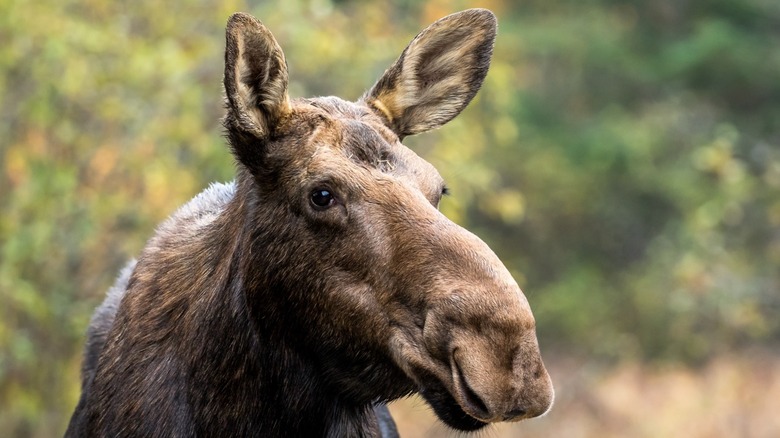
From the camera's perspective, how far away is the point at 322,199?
169 inches

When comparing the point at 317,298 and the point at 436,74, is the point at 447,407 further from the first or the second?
the point at 436,74

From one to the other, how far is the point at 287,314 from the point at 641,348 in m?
17.9

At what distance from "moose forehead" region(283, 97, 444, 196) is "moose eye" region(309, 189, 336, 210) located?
52 mm

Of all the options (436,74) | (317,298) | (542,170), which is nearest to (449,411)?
(317,298)

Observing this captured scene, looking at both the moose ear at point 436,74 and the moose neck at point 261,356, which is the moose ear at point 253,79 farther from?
the moose ear at point 436,74

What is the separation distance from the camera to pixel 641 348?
2161 centimetres

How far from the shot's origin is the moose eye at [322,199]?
A: 14.1ft

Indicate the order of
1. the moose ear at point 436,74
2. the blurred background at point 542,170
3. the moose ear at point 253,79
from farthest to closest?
the blurred background at point 542,170 < the moose ear at point 436,74 < the moose ear at point 253,79

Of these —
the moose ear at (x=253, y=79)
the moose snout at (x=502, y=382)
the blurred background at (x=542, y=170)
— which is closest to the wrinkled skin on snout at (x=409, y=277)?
the moose snout at (x=502, y=382)

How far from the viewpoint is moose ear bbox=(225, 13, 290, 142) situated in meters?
4.29

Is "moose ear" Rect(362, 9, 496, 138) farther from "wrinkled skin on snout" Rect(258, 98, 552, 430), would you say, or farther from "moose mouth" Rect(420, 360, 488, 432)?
"moose mouth" Rect(420, 360, 488, 432)

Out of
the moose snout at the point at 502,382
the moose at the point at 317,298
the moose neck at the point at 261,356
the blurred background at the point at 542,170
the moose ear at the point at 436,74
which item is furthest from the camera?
the blurred background at the point at 542,170

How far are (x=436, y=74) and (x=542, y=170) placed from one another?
18.3m

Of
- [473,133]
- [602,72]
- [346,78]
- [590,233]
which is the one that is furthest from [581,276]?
[346,78]
